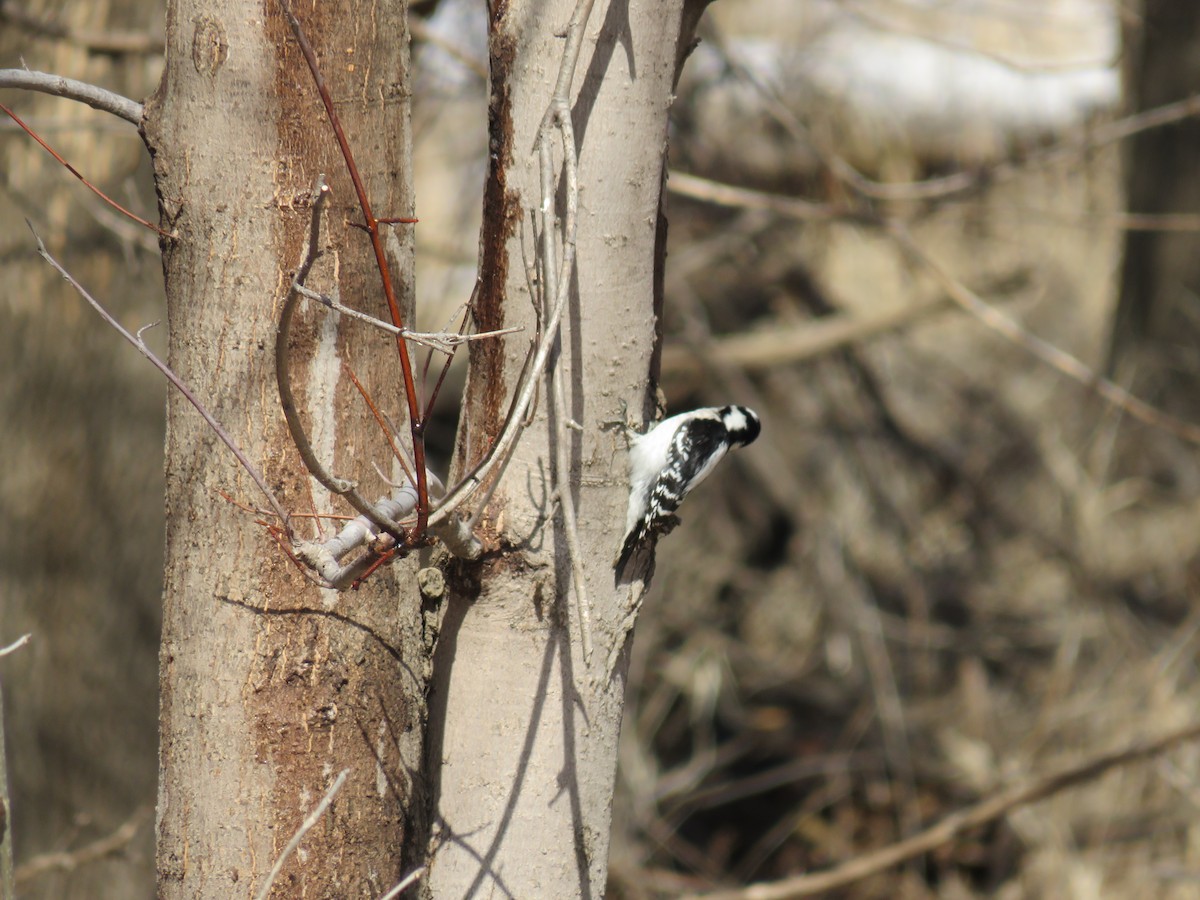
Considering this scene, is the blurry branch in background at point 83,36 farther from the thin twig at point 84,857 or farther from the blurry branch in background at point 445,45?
the thin twig at point 84,857

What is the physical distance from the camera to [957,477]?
21.0 ft

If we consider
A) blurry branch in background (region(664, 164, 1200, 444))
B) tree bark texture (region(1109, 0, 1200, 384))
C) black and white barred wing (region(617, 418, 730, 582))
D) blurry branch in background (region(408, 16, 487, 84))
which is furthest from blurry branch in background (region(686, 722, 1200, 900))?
blurry branch in background (region(408, 16, 487, 84))

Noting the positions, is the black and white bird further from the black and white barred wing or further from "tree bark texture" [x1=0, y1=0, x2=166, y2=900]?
"tree bark texture" [x1=0, y1=0, x2=166, y2=900]

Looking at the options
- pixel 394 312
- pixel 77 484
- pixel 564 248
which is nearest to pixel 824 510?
pixel 77 484

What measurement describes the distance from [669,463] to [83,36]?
281 centimetres

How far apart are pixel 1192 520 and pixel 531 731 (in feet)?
18.4

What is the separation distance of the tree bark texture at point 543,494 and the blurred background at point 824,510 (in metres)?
2.86

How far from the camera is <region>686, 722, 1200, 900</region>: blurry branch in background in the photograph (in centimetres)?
410

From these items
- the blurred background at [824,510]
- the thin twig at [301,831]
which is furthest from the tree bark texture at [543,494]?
the blurred background at [824,510]

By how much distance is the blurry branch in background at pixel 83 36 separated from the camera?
148 inches

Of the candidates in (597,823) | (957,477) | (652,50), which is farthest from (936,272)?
(957,477)

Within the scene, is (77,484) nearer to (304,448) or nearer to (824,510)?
(304,448)

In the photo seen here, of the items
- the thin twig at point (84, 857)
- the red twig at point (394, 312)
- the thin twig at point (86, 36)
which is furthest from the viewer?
the thin twig at point (86, 36)

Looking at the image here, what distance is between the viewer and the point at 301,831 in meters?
1.54
